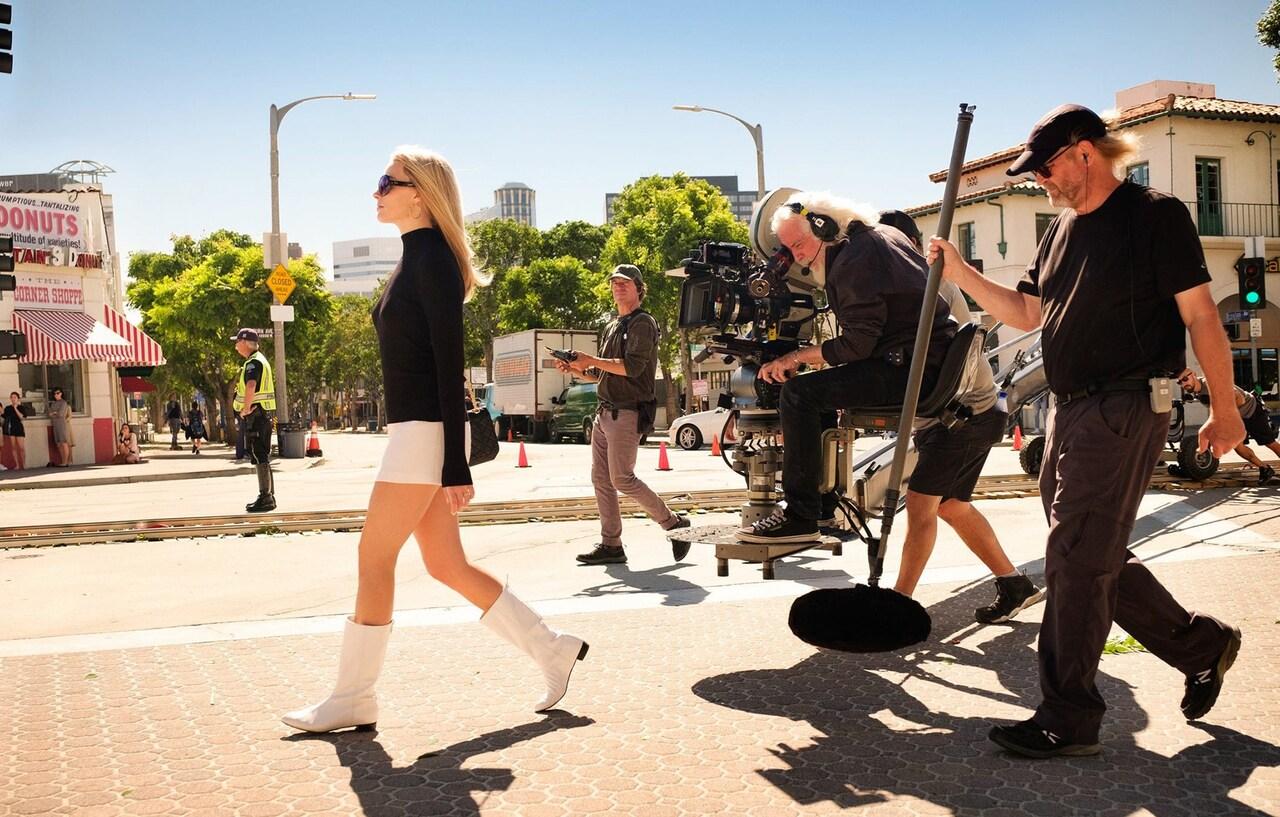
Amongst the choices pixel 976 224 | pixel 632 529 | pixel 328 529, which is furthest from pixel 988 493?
pixel 976 224

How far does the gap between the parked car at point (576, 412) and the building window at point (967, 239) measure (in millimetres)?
14836

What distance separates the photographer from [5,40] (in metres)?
12.9

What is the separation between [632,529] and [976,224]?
33.6 m

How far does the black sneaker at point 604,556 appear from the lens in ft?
25.6

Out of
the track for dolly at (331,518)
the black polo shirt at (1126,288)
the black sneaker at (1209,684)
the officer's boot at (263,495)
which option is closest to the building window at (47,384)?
the officer's boot at (263,495)

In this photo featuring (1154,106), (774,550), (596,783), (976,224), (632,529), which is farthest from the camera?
(976,224)

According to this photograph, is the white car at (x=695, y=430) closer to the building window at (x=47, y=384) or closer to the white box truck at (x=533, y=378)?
the white box truck at (x=533, y=378)

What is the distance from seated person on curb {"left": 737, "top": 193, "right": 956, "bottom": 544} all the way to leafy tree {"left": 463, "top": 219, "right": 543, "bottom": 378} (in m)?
58.6

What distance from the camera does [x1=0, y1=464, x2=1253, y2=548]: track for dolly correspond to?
33.3 feet

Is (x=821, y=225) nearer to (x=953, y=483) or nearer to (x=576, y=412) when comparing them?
(x=953, y=483)

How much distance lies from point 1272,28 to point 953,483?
2304cm

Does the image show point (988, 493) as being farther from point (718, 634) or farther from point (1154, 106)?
point (1154, 106)

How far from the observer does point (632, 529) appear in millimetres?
9805

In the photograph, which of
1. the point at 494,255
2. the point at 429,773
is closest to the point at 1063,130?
the point at 429,773
